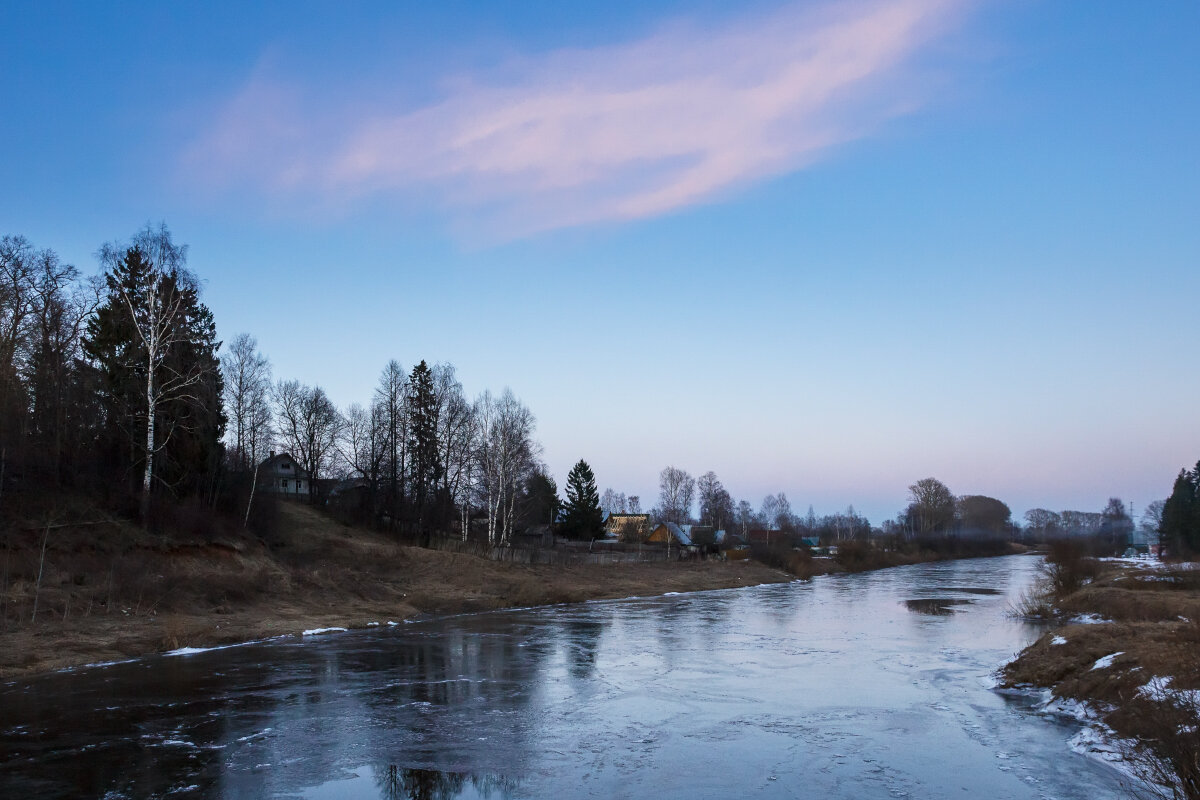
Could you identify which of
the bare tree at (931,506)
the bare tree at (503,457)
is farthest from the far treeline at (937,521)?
the bare tree at (503,457)

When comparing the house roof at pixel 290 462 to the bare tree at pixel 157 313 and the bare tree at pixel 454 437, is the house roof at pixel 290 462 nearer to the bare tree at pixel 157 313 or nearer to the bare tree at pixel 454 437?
the bare tree at pixel 454 437

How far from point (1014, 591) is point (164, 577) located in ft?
152

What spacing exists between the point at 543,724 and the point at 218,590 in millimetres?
20206

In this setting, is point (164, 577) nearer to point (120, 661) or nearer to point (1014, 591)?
point (120, 661)

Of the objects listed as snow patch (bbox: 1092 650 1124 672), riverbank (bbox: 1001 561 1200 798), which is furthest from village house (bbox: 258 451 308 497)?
snow patch (bbox: 1092 650 1124 672)

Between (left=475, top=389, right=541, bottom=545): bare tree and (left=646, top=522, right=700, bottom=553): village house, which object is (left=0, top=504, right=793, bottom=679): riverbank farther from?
(left=646, top=522, right=700, bottom=553): village house

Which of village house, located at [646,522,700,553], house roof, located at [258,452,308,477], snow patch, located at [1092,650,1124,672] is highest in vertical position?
house roof, located at [258,452,308,477]

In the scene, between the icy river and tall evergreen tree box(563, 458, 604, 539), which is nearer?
the icy river

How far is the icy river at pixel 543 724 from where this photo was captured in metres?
11.3

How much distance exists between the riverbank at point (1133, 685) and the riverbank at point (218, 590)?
22.0 meters

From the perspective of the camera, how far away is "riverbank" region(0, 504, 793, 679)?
2334cm

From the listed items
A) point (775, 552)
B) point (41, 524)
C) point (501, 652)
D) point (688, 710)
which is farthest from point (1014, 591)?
point (41, 524)

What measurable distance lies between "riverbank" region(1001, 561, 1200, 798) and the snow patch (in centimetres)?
3

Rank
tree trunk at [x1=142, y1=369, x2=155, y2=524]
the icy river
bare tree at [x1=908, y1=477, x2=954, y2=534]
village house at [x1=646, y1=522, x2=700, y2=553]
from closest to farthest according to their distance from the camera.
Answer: the icy river < tree trunk at [x1=142, y1=369, x2=155, y2=524] < village house at [x1=646, y1=522, x2=700, y2=553] < bare tree at [x1=908, y1=477, x2=954, y2=534]
